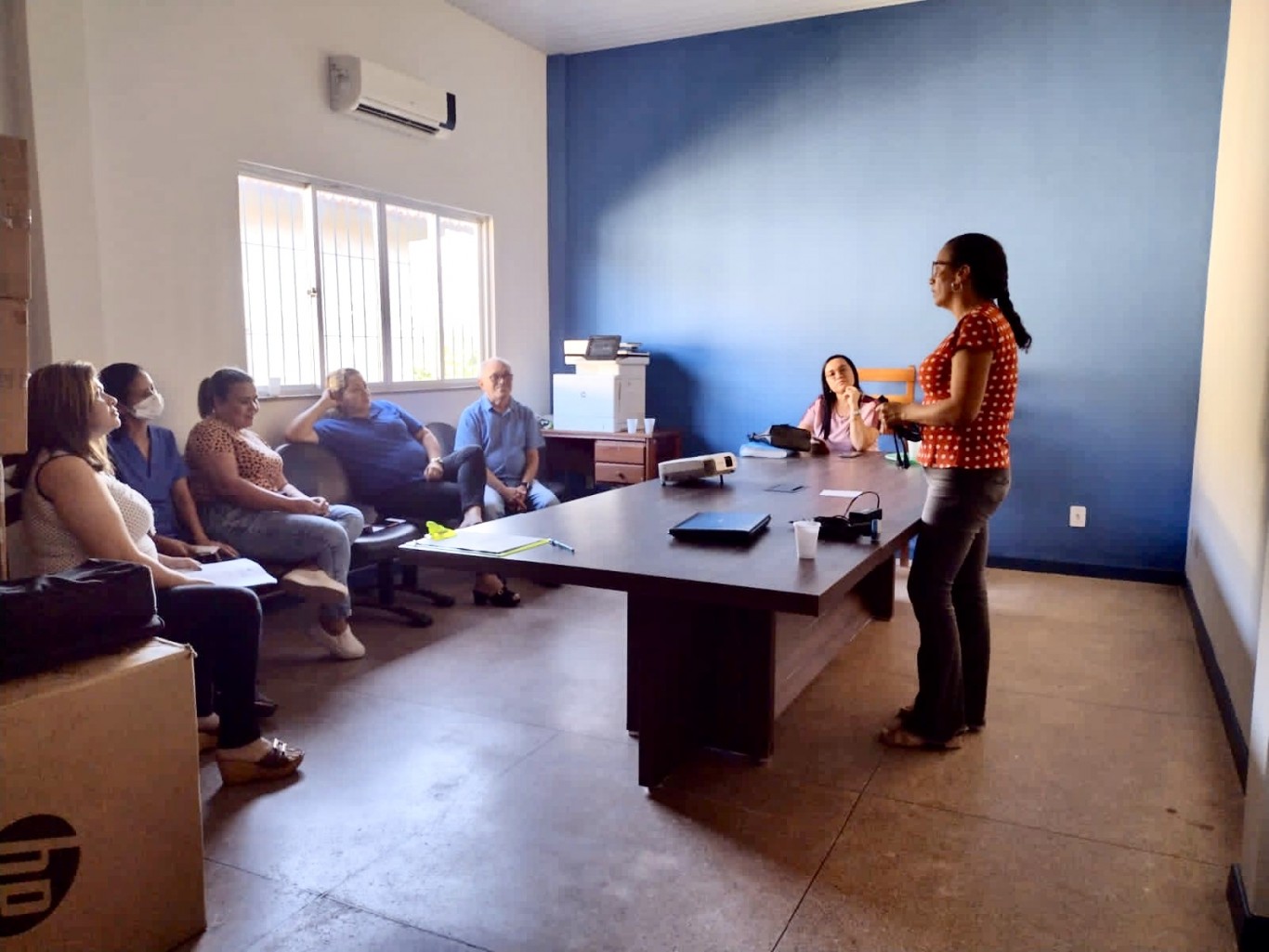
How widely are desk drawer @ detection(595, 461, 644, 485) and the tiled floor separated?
1796 millimetres

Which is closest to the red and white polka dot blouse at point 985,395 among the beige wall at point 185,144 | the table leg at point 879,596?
the table leg at point 879,596

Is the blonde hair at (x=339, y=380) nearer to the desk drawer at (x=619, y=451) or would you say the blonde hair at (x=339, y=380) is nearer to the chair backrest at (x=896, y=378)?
the desk drawer at (x=619, y=451)

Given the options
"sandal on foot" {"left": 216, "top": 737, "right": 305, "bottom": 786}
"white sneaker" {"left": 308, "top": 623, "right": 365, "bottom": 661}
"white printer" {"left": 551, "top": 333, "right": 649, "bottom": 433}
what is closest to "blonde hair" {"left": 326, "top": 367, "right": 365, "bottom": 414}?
"white sneaker" {"left": 308, "top": 623, "right": 365, "bottom": 661}

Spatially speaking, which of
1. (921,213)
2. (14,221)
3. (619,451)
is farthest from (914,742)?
(921,213)

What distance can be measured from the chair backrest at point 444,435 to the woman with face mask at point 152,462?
146 centimetres

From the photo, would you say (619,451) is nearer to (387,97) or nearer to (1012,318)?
(387,97)

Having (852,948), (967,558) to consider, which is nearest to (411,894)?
(852,948)

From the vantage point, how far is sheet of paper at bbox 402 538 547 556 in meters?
2.02

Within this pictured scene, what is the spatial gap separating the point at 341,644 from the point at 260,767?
3.23ft

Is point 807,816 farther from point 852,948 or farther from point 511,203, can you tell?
point 511,203

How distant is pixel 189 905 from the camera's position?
1.67 metres

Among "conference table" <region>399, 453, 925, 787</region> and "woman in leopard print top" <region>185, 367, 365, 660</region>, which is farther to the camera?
"woman in leopard print top" <region>185, 367, 365, 660</region>

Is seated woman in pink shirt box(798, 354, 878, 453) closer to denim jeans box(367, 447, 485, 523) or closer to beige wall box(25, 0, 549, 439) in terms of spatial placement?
denim jeans box(367, 447, 485, 523)

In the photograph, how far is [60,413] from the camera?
202cm
